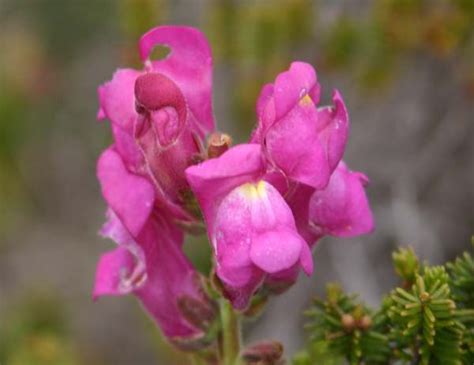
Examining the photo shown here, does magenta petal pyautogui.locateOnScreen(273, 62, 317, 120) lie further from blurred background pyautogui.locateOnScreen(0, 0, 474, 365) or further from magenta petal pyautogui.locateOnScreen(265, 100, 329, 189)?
blurred background pyautogui.locateOnScreen(0, 0, 474, 365)

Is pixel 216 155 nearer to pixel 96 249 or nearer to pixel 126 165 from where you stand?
pixel 126 165

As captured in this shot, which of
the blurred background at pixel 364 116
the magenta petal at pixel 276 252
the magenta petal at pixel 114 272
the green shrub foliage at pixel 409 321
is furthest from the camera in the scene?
the blurred background at pixel 364 116

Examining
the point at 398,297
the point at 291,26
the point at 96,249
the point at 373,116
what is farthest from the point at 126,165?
the point at 96,249

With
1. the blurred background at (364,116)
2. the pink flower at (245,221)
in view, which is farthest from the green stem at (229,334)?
the blurred background at (364,116)

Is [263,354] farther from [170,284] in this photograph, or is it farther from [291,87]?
[291,87]

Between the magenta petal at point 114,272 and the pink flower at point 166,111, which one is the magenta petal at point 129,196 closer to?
the pink flower at point 166,111

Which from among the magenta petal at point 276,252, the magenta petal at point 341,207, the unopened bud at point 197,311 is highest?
the magenta petal at point 276,252

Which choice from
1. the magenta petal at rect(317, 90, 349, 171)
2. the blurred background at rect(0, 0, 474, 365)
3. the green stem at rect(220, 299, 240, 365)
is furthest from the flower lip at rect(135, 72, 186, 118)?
the blurred background at rect(0, 0, 474, 365)
